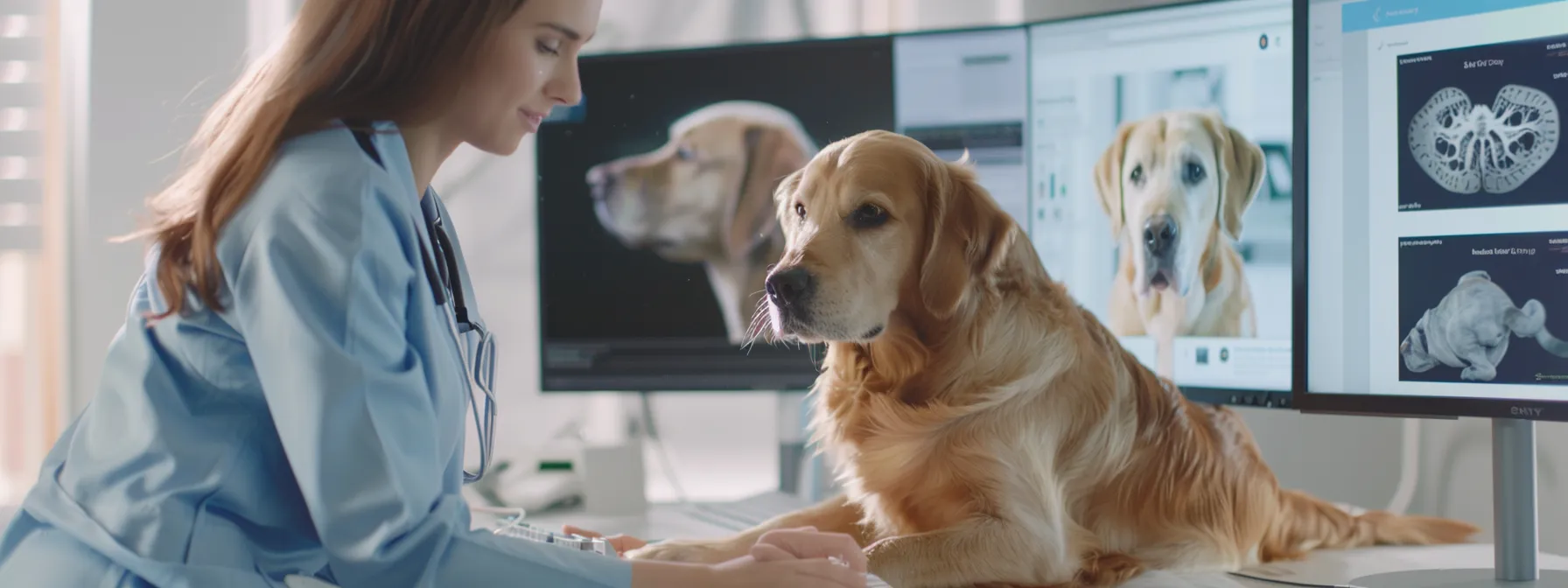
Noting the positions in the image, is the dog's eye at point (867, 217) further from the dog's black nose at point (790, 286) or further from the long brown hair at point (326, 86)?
the long brown hair at point (326, 86)

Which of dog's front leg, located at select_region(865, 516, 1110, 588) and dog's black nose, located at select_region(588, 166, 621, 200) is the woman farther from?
dog's black nose, located at select_region(588, 166, 621, 200)

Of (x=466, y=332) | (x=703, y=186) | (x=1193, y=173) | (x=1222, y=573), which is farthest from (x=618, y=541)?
(x=1193, y=173)

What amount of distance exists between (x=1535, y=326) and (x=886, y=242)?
640 millimetres

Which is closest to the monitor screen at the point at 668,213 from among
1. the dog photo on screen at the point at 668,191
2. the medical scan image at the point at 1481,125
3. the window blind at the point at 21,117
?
the dog photo on screen at the point at 668,191

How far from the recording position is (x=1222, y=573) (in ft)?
4.06

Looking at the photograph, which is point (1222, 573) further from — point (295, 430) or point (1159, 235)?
point (295, 430)

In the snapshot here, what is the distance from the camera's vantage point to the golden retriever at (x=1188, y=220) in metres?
1.46

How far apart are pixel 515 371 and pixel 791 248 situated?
1554 mm

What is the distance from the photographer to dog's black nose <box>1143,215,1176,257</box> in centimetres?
147

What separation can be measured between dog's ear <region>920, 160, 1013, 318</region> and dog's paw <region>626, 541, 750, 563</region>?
1.09ft

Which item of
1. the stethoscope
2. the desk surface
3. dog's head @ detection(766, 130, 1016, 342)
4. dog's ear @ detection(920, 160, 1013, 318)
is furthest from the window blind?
dog's ear @ detection(920, 160, 1013, 318)

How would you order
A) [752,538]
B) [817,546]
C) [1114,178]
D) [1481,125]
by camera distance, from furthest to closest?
[1114,178]
[752,538]
[1481,125]
[817,546]

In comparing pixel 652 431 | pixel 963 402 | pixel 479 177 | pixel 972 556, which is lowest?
pixel 652 431

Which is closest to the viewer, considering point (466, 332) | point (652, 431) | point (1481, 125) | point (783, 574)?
point (783, 574)
